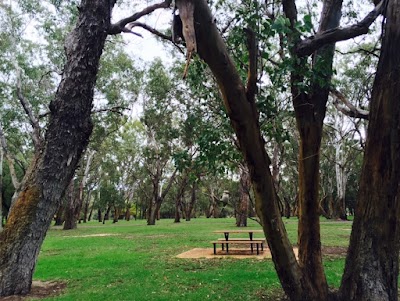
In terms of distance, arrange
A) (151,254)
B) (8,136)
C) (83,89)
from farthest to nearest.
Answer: (8,136), (151,254), (83,89)

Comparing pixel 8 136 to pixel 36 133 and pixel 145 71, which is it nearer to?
pixel 145 71

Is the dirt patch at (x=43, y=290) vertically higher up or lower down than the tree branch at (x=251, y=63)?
lower down

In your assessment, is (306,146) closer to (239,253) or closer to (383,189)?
(383,189)

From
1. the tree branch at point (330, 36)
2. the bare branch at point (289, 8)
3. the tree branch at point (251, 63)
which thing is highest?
the bare branch at point (289, 8)

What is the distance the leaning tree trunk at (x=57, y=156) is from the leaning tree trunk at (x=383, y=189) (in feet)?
15.1

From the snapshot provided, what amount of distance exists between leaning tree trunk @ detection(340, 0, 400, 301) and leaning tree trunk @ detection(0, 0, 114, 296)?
460cm

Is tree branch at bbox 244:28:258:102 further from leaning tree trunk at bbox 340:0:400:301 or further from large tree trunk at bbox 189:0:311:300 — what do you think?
leaning tree trunk at bbox 340:0:400:301

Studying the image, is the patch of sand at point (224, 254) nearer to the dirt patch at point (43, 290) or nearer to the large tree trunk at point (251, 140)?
the dirt patch at point (43, 290)

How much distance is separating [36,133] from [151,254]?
685 cm

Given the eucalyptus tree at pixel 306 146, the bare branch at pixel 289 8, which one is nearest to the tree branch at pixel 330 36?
the eucalyptus tree at pixel 306 146

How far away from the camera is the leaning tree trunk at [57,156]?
20.0 ft

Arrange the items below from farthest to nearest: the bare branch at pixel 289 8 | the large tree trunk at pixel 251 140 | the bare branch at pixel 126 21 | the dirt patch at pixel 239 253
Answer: the dirt patch at pixel 239 253 → the bare branch at pixel 126 21 → the bare branch at pixel 289 8 → the large tree trunk at pixel 251 140

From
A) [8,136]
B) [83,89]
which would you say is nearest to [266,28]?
[83,89]

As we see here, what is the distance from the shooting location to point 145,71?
25562mm
